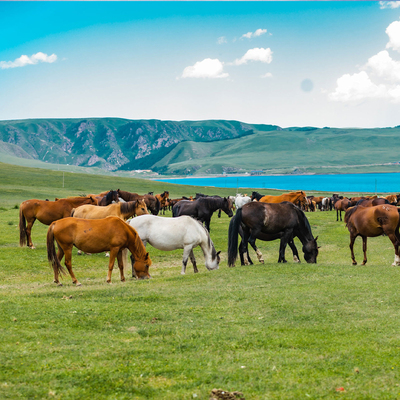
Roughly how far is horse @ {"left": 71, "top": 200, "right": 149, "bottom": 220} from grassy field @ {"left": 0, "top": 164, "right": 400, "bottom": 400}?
4.65m

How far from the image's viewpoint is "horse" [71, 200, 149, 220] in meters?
17.7

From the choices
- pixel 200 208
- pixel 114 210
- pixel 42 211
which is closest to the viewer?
pixel 114 210

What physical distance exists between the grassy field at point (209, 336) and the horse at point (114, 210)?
4.65 metres

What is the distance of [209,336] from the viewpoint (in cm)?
732

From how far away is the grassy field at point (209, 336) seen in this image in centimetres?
549

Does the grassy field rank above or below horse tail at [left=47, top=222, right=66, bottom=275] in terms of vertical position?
below

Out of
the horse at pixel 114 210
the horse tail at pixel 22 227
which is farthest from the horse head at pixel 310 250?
the horse tail at pixel 22 227

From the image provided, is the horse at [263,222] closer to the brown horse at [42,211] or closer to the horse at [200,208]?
the brown horse at [42,211]

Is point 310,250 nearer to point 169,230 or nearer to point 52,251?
point 169,230

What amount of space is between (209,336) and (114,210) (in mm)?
11368

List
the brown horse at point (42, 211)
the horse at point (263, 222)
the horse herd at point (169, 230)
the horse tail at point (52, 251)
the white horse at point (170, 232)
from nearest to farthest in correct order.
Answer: the horse tail at point (52, 251)
the horse herd at point (169, 230)
the white horse at point (170, 232)
the horse at point (263, 222)
the brown horse at point (42, 211)

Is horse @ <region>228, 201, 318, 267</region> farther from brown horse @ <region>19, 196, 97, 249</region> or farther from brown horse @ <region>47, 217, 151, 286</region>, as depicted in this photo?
brown horse @ <region>19, 196, 97, 249</region>

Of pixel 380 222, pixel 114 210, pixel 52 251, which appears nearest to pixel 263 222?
pixel 380 222

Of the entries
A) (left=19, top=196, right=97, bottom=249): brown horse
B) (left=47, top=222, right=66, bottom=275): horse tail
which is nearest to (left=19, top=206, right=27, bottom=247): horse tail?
(left=19, top=196, right=97, bottom=249): brown horse
